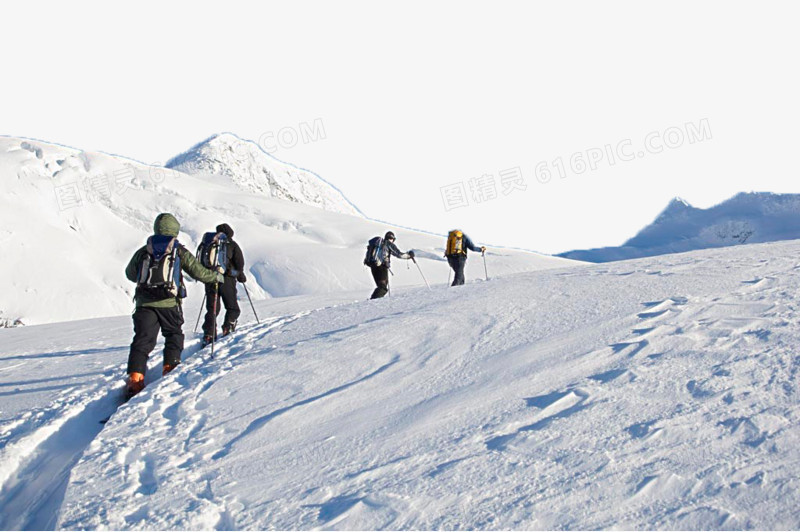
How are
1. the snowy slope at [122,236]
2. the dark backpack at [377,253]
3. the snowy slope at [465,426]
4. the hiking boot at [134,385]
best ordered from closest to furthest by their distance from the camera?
1. the snowy slope at [465,426]
2. the hiking boot at [134,385]
3. the dark backpack at [377,253]
4. the snowy slope at [122,236]

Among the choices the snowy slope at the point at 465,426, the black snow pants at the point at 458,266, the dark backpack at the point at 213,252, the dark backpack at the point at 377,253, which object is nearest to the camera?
the snowy slope at the point at 465,426

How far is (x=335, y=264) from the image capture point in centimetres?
4019

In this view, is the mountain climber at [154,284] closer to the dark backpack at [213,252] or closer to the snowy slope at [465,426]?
the snowy slope at [465,426]

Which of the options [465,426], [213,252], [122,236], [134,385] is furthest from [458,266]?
[122,236]

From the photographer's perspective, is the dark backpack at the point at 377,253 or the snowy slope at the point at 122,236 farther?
the snowy slope at the point at 122,236

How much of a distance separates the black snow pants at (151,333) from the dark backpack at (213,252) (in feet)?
5.36

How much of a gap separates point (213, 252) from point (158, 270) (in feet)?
6.82

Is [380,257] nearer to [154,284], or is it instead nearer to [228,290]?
[228,290]

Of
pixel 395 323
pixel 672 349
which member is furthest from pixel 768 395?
pixel 395 323

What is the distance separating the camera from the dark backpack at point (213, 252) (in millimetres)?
7729

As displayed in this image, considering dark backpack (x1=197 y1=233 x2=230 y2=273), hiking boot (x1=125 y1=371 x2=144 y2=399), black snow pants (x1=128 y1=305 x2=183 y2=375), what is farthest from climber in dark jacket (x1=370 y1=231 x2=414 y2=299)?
hiking boot (x1=125 y1=371 x2=144 y2=399)

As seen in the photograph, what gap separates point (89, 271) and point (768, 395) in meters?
45.6

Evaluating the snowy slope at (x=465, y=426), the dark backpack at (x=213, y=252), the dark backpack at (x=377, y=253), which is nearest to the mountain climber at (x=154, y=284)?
the snowy slope at (x=465, y=426)

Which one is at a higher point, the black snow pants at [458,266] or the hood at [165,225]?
the hood at [165,225]
